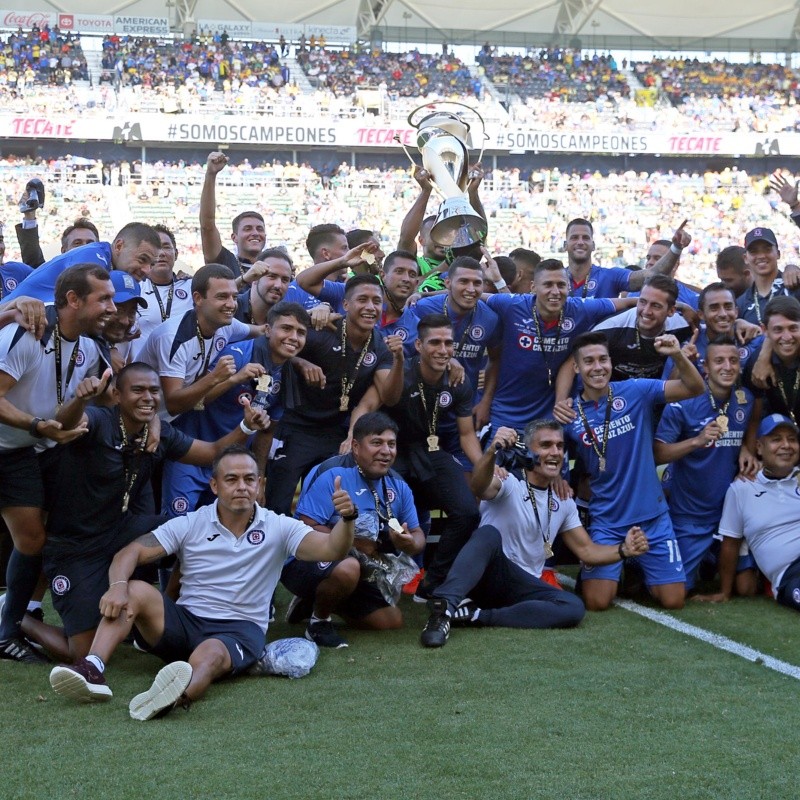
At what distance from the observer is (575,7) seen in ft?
113

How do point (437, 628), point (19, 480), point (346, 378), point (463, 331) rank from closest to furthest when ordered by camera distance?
point (19, 480), point (437, 628), point (346, 378), point (463, 331)

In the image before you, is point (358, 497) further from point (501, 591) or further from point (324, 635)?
point (501, 591)

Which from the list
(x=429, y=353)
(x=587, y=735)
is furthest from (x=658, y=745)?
(x=429, y=353)

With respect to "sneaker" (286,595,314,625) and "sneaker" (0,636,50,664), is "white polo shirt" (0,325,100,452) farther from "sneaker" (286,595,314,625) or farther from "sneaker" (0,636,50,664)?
"sneaker" (286,595,314,625)

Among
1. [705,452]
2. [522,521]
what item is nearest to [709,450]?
[705,452]

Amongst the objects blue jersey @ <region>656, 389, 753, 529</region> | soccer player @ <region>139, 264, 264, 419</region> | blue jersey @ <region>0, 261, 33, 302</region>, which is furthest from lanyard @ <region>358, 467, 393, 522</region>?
blue jersey @ <region>0, 261, 33, 302</region>

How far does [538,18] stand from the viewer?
35.2 meters

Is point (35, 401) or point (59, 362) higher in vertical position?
point (59, 362)

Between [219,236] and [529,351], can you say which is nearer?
[529,351]

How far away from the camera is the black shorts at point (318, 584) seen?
5215mm

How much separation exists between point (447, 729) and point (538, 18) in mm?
34229

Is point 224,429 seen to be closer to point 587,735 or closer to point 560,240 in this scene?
point 587,735

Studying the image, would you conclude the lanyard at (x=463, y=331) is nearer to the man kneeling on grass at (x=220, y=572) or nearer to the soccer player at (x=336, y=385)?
the soccer player at (x=336, y=385)

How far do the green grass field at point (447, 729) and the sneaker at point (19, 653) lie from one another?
0.25 ft
